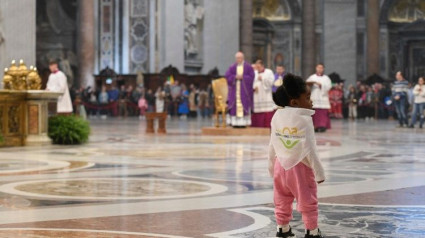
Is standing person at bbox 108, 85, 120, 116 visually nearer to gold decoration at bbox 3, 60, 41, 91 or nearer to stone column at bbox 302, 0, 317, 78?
stone column at bbox 302, 0, 317, 78

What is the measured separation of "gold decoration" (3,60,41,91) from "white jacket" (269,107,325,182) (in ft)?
35.9

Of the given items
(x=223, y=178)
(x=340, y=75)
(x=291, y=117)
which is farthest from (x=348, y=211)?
(x=340, y=75)

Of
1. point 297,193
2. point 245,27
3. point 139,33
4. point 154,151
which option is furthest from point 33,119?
point 245,27

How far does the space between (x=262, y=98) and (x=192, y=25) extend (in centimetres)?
1601

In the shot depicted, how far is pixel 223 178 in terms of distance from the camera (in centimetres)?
1061

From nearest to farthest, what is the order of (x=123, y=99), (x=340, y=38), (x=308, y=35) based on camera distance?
1. (x=123, y=99)
2. (x=308, y=35)
3. (x=340, y=38)

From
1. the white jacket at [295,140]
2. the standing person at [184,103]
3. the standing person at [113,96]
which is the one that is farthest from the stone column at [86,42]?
the white jacket at [295,140]

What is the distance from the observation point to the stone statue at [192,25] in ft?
123

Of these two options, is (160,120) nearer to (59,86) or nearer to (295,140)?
(59,86)

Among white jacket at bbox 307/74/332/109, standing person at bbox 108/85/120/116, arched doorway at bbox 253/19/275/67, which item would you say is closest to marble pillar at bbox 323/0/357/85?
arched doorway at bbox 253/19/275/67

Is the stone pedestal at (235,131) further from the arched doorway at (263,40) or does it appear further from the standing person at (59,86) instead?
the arched doorway at (263,40)

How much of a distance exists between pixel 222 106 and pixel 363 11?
27375 mm

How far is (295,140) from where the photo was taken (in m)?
6.22

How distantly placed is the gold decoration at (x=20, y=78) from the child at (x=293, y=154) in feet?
Result: 35.9
